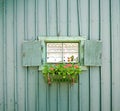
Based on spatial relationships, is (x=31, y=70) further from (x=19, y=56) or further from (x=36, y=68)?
(x=19, y=56)

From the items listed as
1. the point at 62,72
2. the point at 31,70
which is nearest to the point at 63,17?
the point at 62,72

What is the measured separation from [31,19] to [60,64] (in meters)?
1.04

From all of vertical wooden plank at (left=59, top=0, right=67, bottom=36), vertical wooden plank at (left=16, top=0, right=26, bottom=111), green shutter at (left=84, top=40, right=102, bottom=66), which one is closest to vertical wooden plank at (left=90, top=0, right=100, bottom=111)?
green shutter at (left=84, top=40, right=102, bottom=66)

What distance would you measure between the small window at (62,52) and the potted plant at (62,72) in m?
0.22

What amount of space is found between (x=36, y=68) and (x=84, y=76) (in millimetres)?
933

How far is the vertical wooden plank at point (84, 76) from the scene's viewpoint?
16.0 feet

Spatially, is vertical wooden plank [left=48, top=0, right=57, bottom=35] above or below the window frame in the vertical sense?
above

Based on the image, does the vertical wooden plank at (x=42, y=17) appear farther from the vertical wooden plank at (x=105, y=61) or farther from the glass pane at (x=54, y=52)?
the vertical wooden plank at (x=105, y=61)

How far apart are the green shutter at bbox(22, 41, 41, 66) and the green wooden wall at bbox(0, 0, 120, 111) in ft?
0.41

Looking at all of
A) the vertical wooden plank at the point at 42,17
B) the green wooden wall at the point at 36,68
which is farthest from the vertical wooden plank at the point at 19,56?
the vertical wooden plank at the point at 42,17

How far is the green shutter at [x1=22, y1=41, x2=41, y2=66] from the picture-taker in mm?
4785

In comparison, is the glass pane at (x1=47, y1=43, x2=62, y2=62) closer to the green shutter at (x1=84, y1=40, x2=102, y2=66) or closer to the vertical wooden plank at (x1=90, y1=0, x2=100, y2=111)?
the green shutter at (x1=84, y1=40, x2=102, y2=66)

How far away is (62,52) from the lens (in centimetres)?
490

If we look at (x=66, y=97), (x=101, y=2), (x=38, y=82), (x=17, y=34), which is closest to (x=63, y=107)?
(x=66, y=97)
